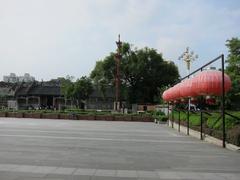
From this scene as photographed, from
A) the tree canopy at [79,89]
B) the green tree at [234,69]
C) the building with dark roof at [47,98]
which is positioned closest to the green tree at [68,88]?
the tree canopy at [79,89]

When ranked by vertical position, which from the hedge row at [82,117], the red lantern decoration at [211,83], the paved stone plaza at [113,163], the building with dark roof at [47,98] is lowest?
the paved stone plaza at [113,163]

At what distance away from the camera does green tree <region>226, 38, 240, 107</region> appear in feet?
135

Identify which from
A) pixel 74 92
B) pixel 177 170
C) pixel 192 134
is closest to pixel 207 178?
pixel 177 170

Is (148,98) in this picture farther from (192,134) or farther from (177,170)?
(177,170)

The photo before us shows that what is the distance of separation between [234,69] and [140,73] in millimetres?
34767

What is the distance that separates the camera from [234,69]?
42844 mm

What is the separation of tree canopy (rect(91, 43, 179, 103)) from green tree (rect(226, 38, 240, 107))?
3196 cm

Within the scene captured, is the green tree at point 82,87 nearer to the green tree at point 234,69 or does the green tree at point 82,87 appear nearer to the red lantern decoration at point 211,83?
the green tree at point 234,69

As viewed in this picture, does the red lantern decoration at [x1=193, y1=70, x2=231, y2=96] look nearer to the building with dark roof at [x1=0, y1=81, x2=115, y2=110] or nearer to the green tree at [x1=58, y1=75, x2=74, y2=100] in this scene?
the green tree at [x1=58, y1=75, x2=74, y2=100]

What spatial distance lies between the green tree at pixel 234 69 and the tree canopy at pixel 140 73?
1258 inches

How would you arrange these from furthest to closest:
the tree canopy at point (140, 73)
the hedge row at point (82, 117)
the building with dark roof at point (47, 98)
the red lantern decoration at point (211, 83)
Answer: the building with dark roof at point (47, 98) < the tree canopy at point (140, 73) < the hedge row at point (82, 117) < the red lantern decoration at point (211, 83)

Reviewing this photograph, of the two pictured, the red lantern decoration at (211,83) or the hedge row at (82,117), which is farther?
the hedge row at (82,117)

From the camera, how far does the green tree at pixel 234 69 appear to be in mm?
41244

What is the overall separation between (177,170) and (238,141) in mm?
6081
